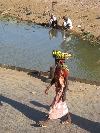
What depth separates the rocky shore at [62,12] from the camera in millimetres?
20734

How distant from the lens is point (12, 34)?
19844 millimetres

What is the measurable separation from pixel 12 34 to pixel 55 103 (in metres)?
13.1

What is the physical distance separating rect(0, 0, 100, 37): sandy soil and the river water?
68.3 inches

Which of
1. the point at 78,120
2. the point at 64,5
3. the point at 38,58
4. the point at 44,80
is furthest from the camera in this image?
the point at 64,5

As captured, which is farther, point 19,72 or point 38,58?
point 38,58

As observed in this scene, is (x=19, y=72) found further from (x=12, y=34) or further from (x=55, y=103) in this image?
(x=12, y=34)

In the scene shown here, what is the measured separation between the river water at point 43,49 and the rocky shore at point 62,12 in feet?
4.30

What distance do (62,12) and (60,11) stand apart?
15.1 inches

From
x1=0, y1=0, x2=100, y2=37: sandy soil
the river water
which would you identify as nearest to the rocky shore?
x1=0, y1=0, x2=100, y2=37: sandy soil

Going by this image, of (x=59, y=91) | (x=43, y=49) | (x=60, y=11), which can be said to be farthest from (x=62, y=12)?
(x=59, y=91)

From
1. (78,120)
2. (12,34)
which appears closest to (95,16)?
(12,34)

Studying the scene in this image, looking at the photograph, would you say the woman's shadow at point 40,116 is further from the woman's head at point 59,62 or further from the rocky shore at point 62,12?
the rocky shore at point 62,12

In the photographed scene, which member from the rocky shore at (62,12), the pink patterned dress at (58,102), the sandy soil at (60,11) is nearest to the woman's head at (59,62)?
the pink patterned dress at (58,102)

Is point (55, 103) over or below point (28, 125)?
over
